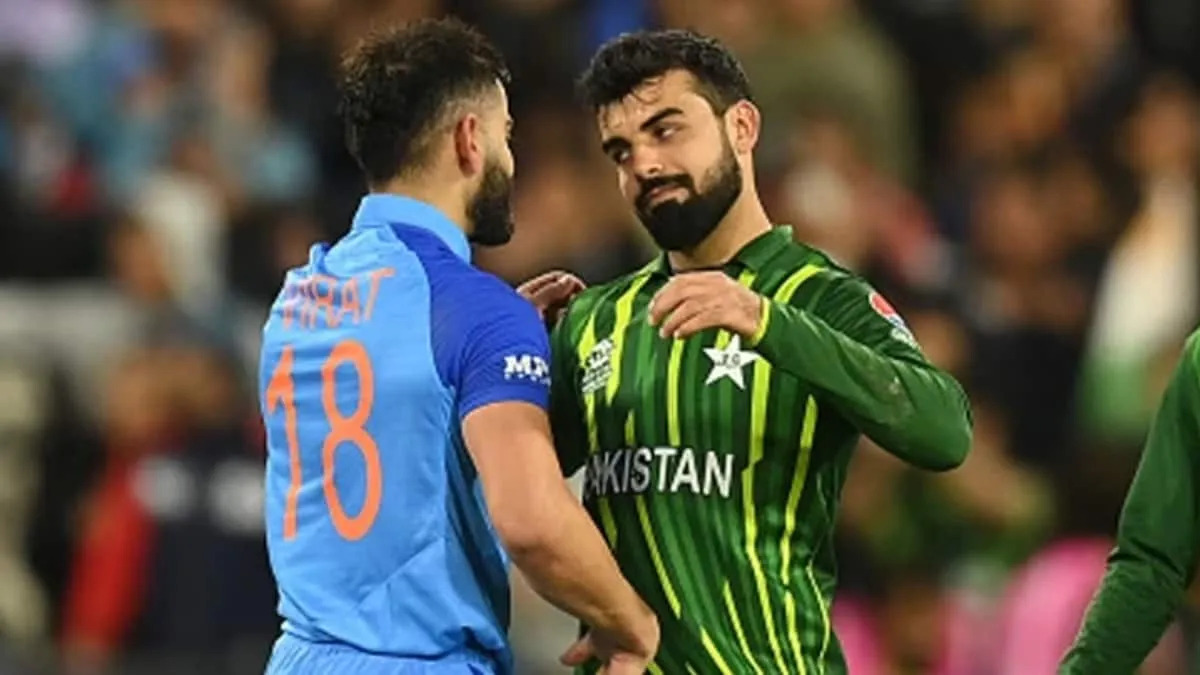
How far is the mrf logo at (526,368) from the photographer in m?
5.29

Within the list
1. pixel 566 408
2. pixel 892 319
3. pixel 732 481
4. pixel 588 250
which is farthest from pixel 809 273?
pixel 588 250

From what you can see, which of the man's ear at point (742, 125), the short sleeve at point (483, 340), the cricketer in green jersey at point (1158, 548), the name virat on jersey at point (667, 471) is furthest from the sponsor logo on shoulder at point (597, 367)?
the cricketer in green jersey at point (1158, 548)

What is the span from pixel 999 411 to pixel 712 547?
14.7 ft

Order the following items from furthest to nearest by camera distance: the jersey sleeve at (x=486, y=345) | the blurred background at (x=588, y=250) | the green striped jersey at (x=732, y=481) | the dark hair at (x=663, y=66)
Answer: the blurred background at (x=588, y=250), the dark hair at (x=663, y=66), the green striped jersey at (x=732, y=481), the jersey sleeve at (x=486, y=345)

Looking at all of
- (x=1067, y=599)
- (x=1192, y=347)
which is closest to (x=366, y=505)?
(x=1192, y=347)

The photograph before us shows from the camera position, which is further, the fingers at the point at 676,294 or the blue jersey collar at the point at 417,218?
the blue jersey collar at the point at 417,218

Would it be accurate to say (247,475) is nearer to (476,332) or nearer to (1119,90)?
(1119,90)

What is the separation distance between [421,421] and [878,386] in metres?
0.84

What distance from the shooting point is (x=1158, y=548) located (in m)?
5.61

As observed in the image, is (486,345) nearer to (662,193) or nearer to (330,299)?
(330,299)

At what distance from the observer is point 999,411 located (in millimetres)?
9844

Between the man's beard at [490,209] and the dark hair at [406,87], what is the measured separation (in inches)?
5.0

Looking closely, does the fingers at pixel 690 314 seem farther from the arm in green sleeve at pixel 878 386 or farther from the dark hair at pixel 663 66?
the dark hair at pixel 663 66

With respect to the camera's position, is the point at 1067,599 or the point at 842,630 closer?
the point at 1067,599
